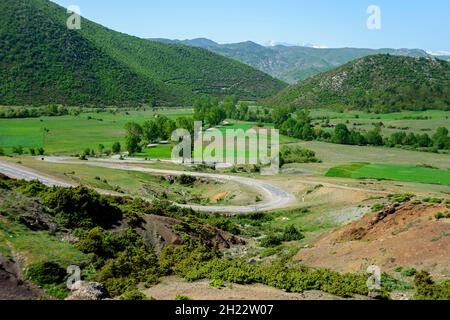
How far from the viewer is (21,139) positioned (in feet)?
426

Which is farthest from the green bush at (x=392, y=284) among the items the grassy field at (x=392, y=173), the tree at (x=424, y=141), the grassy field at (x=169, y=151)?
the tree at (x=424, y=141)

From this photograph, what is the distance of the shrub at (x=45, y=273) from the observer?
24016 mm

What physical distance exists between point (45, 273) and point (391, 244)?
2261cm

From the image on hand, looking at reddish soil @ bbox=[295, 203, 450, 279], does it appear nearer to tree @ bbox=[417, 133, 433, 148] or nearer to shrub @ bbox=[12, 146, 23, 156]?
shrub @ bbox=[12, 146, 23, 156]

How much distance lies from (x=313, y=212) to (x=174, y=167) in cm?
4458

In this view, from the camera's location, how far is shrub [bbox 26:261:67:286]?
2402 centimetres

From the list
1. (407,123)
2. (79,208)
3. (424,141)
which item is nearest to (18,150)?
(79,208)

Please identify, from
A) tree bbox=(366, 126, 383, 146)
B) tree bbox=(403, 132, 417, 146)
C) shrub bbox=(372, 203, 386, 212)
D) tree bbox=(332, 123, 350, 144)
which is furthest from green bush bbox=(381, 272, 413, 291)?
tree bbox=(332, 123, 350, 144)

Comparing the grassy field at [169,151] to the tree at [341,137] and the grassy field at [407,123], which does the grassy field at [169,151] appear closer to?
the tree at [341,137]

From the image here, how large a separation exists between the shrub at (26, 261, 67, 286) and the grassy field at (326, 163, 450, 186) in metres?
71.4

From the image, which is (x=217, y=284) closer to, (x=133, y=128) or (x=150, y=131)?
(x=150, y=131)

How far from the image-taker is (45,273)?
80.2 ft
